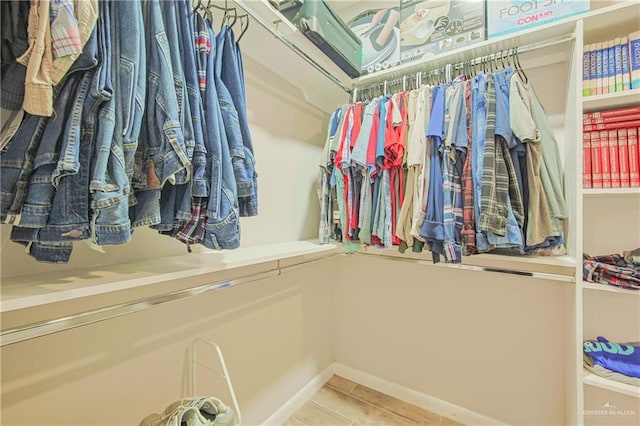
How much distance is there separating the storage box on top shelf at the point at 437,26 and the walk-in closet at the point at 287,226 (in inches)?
0.7

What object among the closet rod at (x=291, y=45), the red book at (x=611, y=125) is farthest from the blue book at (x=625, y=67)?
the closet rod at (x=291, y=45)

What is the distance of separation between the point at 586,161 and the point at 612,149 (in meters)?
0.08

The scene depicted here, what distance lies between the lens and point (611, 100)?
984mm

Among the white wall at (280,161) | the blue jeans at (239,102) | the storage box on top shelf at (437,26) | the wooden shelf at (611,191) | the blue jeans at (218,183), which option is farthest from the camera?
the white wall at (280,161)

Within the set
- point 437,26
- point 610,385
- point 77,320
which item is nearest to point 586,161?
point 610,385

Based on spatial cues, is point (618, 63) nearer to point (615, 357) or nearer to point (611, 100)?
point (611, 100)

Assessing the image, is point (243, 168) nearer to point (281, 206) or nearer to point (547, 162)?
point (281, 206)

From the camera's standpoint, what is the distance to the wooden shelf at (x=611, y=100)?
0.94 m

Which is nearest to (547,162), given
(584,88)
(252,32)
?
(584,88)

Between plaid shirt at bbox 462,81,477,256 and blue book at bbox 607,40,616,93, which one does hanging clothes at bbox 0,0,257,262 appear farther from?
blue book at bbox 607,40,616,93

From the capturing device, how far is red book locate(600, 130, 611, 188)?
3.28 ft

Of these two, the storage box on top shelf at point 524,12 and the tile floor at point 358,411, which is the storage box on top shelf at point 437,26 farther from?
the tile floor at point 358,411

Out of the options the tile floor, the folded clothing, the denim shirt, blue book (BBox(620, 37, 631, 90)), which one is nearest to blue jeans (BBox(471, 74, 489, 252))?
the denim shirt

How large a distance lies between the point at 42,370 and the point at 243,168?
79 centimetres
